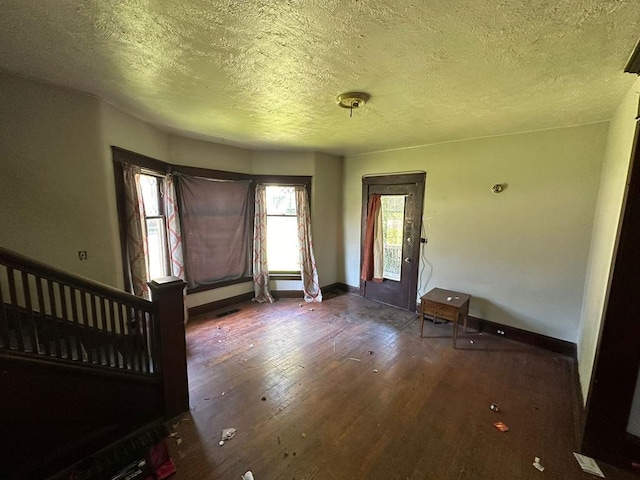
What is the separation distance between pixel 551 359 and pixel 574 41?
2.99 meters

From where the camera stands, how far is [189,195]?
357 centimetres

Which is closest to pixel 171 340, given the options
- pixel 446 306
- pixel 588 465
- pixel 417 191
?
pixel 446 306

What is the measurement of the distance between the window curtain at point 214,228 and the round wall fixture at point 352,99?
2418 millimetres

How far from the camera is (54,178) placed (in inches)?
81.0

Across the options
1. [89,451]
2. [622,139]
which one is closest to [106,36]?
[89,451]

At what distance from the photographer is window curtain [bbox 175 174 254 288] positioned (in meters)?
3.60

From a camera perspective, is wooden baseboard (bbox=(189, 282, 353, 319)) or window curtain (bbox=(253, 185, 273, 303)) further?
window curtain (bbox=(253, 185, 273, 303))

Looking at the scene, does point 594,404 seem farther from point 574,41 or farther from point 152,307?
point 152,307

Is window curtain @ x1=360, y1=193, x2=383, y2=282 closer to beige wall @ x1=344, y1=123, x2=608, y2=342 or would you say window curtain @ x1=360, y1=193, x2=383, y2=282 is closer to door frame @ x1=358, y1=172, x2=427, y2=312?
door frame @ x1=358, y1=172, x2=427, y2=312

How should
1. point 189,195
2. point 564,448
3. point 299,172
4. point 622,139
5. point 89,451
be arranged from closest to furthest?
1. point 89,451
2. point 564,448
3. point 622,139
4. point 189,195
5. point 299,172

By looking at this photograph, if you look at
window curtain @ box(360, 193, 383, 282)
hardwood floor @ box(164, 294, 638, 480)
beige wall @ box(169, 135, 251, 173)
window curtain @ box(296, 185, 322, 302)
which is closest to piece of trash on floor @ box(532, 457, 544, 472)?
hardwood floor @ box(164, 294, 638, 480)

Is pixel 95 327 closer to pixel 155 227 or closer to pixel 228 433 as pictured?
pixel 228 433

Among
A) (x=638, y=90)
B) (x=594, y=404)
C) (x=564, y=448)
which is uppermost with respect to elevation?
(x=638, y=90)

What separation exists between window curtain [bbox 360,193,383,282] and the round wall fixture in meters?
2.27
